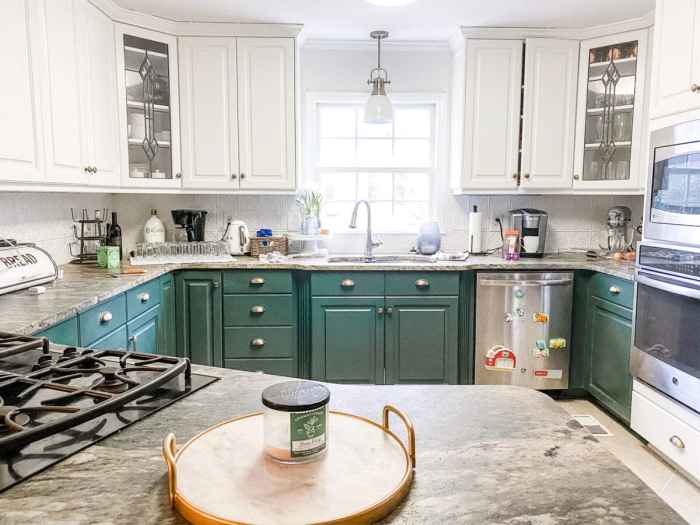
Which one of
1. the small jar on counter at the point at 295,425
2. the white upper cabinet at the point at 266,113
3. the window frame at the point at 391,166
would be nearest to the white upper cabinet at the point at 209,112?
the white upper cabinet at the point at 266,113

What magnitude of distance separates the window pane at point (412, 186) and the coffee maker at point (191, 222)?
4.71ft

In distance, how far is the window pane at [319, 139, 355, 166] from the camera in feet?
12.7

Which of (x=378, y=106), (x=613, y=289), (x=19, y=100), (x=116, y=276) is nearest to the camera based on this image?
(x=19, y=100)

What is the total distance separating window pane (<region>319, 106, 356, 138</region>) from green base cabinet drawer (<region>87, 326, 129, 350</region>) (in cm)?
209

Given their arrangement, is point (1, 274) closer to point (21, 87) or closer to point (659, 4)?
point (21, 87)

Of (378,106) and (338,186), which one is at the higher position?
(378,106)

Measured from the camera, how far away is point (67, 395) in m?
0.87

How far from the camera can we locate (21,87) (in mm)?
2172

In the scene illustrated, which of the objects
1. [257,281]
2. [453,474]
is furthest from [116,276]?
[453,474]

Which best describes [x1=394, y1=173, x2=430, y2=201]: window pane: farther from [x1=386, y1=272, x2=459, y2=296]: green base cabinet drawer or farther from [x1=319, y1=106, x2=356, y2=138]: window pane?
[x1=386, y1=272, x2=459, y2=296]: green base cabinet drawer

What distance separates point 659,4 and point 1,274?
312 cm

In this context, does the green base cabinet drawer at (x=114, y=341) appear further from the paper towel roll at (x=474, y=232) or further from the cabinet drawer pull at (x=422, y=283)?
the paper towel roll at (x=474, y=232)

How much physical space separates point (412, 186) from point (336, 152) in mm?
626

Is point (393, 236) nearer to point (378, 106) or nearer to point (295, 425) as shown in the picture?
point (378, 106)
